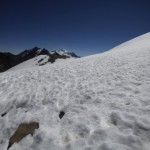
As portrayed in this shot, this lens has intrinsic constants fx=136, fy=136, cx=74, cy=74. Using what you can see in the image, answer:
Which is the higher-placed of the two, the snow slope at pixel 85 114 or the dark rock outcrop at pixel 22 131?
the snow slope at pixel 85 114

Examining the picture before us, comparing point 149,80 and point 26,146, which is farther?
point 149,80

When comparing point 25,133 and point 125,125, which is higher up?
point 125,125

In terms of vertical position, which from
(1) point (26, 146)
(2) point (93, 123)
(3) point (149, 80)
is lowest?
(1) point (26, 146)

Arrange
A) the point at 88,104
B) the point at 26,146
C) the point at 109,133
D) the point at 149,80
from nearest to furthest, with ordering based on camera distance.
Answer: the point at 109,133
the point at 26,146
the point at 88,104
the point at 149,80

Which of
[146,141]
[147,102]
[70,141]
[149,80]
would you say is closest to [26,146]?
[70,141]

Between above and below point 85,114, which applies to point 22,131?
below

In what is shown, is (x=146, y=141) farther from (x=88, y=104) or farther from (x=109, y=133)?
(x=88, y=104)

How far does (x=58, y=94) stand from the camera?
677 cm

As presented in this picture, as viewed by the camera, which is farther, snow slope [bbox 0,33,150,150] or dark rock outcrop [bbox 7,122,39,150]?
dark rock outcrop [bbox 7,122,39,150]

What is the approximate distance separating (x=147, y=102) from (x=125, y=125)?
4.48 feet

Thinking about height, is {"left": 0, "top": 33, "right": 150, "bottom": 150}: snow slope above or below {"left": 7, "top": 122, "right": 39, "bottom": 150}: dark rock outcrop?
above

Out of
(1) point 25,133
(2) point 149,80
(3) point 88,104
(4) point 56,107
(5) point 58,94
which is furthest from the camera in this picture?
(5) point 58,94

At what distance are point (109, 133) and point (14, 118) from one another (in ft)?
13.0

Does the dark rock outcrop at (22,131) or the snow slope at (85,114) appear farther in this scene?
the dark rock outcrop at (22,131)
